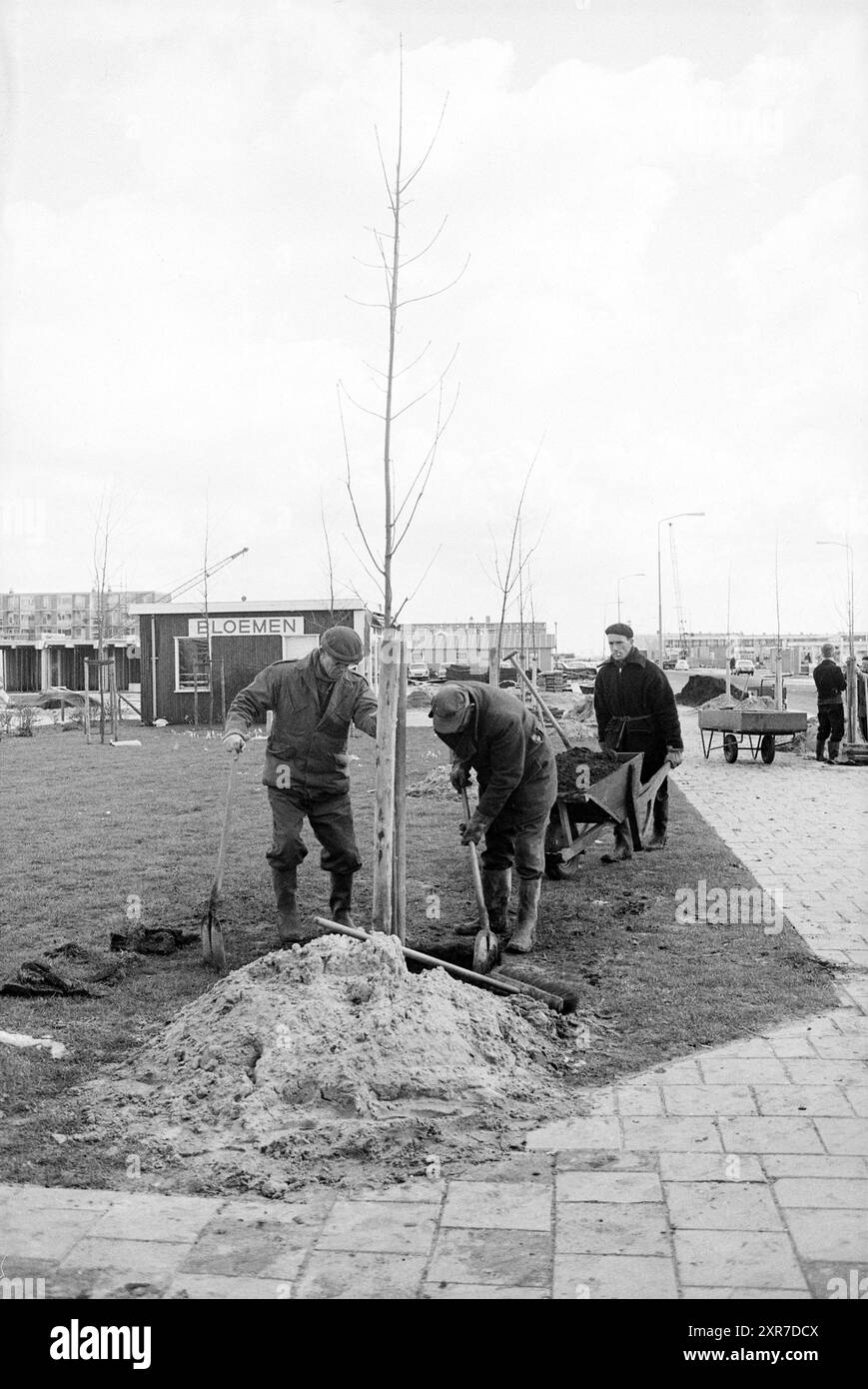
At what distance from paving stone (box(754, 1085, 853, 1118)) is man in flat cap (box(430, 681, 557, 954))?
229 centimetres

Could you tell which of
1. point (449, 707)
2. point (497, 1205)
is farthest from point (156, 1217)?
point (449, 707)

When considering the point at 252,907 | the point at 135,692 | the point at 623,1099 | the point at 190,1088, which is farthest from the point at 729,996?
the point at 135,692

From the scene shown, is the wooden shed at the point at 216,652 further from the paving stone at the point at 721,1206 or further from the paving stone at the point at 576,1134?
the paving stone at the point at 721,1206

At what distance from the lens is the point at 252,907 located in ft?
25.3

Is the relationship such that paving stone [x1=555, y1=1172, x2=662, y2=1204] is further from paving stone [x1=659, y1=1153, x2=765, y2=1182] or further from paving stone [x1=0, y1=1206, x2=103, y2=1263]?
paving stone [x1=0, y1=1206, x2=103, y2=1263]

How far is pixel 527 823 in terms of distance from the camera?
675 cm

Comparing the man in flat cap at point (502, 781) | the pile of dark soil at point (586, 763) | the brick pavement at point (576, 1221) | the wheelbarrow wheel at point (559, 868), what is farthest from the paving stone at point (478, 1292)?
the pile of dark soil at point (586, 763)

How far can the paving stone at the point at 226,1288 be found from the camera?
2992 millimetres

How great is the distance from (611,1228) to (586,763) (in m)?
6.10

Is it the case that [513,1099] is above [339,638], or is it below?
below

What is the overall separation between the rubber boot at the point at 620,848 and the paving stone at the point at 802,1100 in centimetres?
517

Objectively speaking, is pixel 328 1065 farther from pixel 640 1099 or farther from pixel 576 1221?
pixel 576 1221

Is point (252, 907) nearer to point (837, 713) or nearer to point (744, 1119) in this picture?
point (744, 1119)

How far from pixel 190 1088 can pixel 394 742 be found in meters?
2.10
